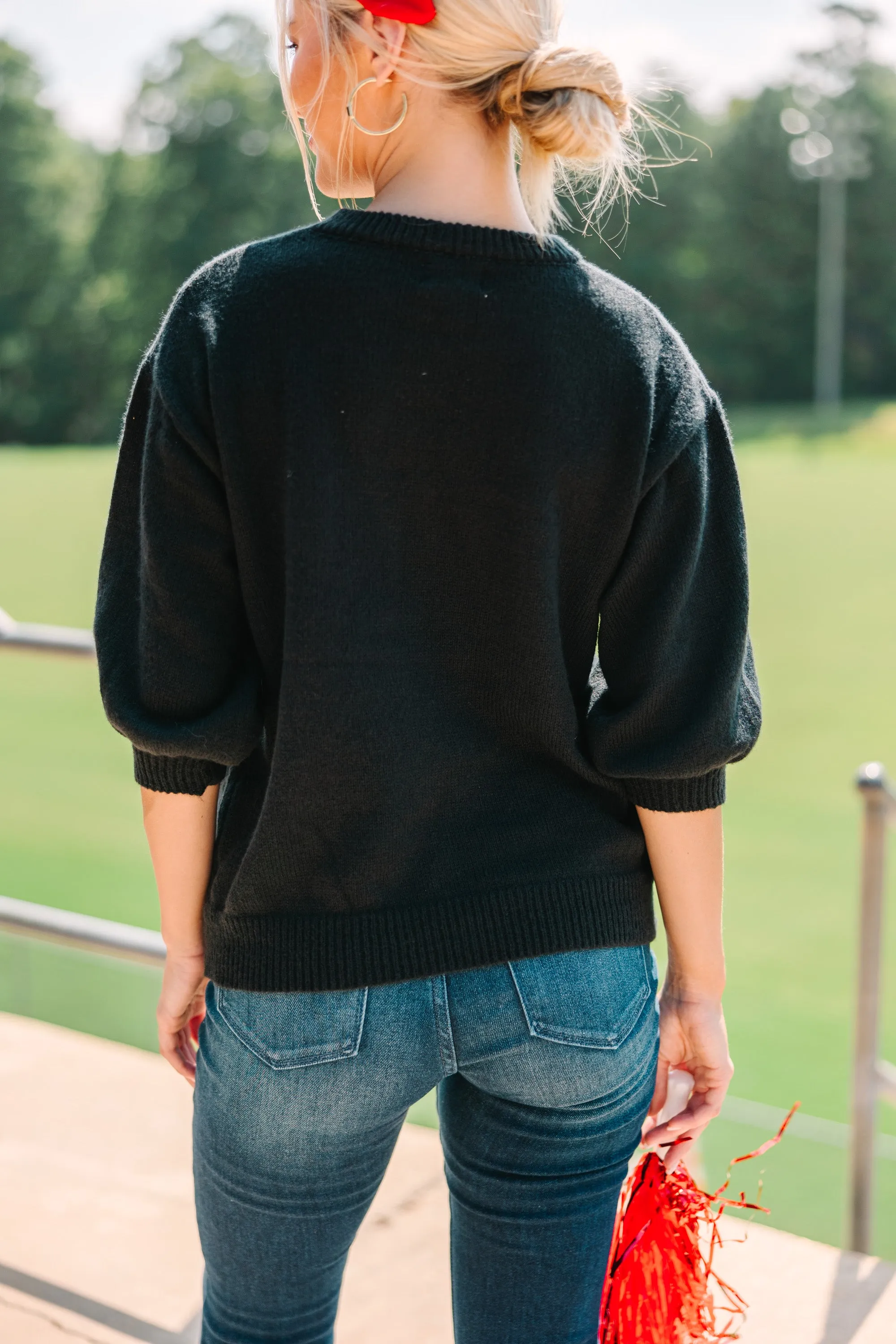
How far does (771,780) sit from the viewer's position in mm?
16359

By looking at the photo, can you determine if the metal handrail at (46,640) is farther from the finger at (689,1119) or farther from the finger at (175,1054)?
the finger at (689,1119)

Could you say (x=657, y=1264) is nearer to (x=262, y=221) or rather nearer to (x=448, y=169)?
(x=448, y=169)

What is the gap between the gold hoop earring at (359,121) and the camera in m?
0.70

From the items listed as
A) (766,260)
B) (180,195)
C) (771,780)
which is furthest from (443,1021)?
(766,260)

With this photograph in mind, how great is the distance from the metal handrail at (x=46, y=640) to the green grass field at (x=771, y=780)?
0.08 feet

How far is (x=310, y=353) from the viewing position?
665 mm

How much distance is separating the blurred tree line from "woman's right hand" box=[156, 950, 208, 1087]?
99.4 ft

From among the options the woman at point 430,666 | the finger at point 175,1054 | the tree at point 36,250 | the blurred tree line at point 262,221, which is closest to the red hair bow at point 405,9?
the woman at point 430,666

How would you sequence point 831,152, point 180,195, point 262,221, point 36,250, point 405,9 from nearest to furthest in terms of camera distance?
point 405,9 → point 262,221 → point 36,250 → point 180,195 → point 831,152

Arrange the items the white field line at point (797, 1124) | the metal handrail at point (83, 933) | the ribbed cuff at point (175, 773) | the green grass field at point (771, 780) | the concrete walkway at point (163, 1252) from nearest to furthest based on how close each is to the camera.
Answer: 1. the ribbed cuff at point (175, 773)
2. the concrete walkway at point (163, 1252)
3. the metal handrail at point (83, 933)
4. the white field line at point (797, 1124)
5. the green grass field at point (771, 780)

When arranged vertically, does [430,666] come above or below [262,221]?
above

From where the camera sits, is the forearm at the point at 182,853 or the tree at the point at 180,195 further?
the tree at the point at 180,195

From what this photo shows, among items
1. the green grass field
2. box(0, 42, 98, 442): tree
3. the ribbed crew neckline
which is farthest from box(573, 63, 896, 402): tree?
the ribbed crew neckline

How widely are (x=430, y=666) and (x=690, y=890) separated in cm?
23
